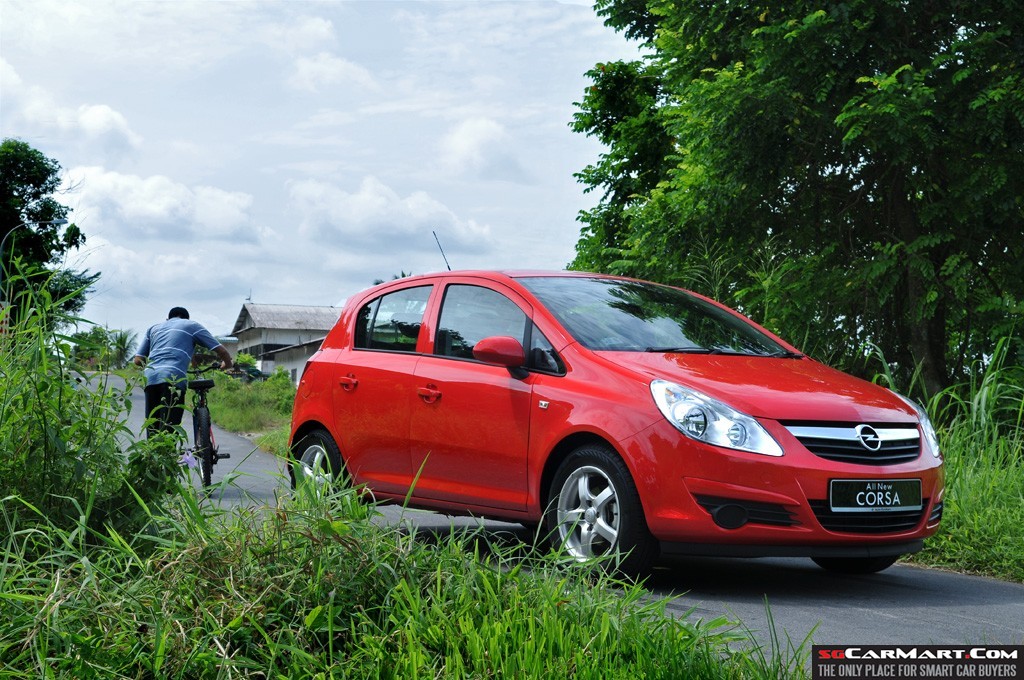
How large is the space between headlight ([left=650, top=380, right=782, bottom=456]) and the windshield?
0.81 m

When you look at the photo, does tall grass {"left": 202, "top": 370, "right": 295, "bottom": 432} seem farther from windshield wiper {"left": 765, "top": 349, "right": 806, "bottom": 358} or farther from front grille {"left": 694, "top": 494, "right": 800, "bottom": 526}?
front grille {"left": 694, "top": 494, "right": 800, "bottom": 526}

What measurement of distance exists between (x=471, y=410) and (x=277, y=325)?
361 ft

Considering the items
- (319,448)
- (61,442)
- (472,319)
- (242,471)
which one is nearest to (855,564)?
(472,319)

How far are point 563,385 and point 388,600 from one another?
2549 mm

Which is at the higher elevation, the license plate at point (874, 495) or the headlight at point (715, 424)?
the headlight at point (715, 424)

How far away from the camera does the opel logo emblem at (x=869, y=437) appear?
589 cm

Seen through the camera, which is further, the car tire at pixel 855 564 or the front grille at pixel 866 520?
the car tire at pixel 855 564

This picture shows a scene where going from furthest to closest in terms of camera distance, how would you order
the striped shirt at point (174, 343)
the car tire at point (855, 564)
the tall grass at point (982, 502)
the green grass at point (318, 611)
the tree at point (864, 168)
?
the tree at point (864, 168), the striped shirt at point (174, 343), the tall grass at point (982, 502), the car tire at point (855, 564), the green grass at point (318, 611)

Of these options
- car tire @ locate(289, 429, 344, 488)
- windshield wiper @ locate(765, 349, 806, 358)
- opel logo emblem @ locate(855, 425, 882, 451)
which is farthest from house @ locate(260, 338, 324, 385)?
opel logo emblem @ locate(855, 425, 882, 451)

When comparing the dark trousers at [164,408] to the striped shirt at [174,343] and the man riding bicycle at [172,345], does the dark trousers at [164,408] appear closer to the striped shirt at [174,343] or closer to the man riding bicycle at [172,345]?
the man riding bicycle at [172,345]

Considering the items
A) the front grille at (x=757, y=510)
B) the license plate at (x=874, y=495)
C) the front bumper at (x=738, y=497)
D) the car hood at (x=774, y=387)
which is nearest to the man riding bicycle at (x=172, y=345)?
the car hood at (x=774, y=387)

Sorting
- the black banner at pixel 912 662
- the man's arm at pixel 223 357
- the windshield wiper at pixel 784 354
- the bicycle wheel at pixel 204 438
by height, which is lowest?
the black banner at pixel 912 662

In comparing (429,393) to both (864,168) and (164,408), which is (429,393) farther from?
(864,168)

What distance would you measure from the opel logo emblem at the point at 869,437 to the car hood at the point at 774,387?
45 mm
